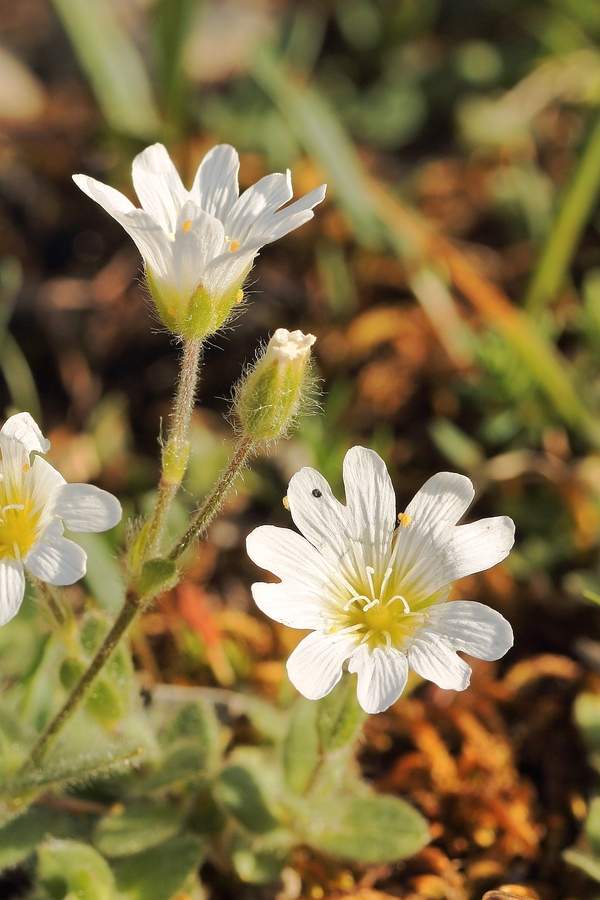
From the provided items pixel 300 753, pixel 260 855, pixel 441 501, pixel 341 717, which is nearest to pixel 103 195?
pixel 441 501

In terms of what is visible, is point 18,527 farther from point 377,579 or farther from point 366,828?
point 366,828

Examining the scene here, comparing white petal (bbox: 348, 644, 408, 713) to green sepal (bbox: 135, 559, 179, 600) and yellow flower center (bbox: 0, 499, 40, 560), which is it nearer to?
green sepal (bbox: 135, 559, 179, 600)

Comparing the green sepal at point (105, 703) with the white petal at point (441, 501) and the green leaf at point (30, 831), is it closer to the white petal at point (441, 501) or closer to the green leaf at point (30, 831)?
the green leaf at point (30, 831)

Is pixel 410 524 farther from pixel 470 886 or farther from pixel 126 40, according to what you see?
pixel 126 40

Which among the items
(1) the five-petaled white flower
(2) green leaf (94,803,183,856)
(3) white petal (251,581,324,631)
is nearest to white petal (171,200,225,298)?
(1) the five-petaled white flower

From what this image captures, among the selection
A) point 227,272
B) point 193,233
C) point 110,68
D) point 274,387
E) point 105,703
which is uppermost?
point 110,68

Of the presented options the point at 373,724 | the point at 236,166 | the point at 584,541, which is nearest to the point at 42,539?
the point at 236,166

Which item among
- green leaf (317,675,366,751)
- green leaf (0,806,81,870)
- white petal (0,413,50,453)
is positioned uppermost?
white petal (0,413,50,453)
